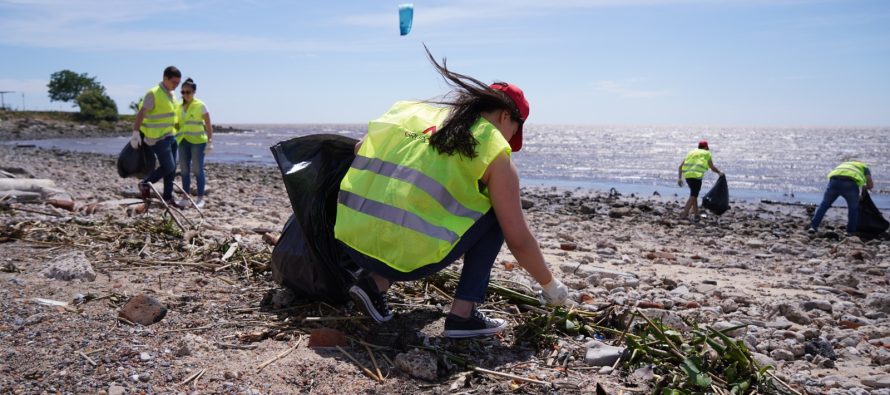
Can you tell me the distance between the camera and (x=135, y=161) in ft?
25.7

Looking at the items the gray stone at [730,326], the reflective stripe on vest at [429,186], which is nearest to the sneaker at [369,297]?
the reflective stripe on vest at [429,186]

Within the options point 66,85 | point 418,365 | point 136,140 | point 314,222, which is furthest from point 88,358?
point 66,85

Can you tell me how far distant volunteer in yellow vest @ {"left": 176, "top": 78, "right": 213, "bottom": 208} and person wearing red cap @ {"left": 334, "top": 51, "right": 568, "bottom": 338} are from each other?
19.9 ft

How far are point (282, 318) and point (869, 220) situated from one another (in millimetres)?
10045

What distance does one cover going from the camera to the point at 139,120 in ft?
25.7

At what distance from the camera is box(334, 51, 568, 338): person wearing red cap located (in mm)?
2865

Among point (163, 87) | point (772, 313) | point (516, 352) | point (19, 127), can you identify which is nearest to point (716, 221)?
point (772, 313)

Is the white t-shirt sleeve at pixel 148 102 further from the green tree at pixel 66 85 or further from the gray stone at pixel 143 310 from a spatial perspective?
the green tree at pixel 66 85

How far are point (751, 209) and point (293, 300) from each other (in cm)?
1407

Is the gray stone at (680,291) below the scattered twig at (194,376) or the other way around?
below

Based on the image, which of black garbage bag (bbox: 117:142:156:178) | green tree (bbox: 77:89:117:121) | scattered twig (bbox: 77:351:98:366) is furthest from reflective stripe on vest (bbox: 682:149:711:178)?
green tree (bbox: 77:89:117:121)

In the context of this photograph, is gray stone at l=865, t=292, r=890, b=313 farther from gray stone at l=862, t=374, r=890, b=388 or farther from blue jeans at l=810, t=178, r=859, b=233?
blue jeans at l=810, t=178, r=859, b=233

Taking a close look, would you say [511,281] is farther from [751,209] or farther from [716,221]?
[751,209]

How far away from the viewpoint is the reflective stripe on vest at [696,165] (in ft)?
38.5
